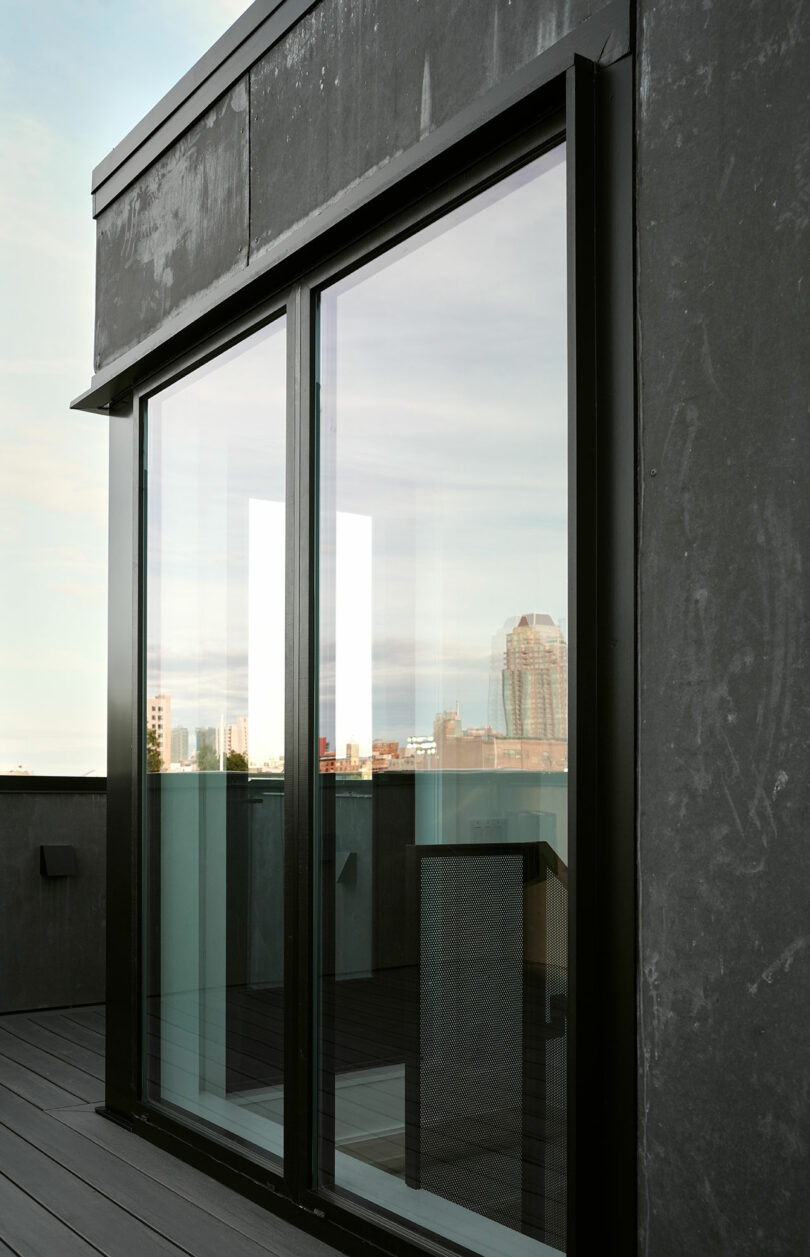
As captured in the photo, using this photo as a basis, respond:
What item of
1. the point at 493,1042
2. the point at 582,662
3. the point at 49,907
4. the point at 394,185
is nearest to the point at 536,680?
the point at 582,662

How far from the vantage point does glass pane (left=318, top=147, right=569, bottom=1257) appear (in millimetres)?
2236

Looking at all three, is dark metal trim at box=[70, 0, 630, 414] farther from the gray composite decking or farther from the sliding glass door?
the gray composite decking

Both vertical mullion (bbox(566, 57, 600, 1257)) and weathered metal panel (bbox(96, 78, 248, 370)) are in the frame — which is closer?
vertical mullion (bbox(566, 57, 600, 1257))

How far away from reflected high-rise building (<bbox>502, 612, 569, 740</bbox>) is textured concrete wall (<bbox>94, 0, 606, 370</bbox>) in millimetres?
1037

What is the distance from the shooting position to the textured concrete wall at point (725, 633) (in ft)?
5.63

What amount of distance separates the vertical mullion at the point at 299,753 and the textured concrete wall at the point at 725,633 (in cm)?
113

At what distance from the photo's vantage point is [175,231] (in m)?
3.63

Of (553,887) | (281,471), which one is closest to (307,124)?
(281,471)

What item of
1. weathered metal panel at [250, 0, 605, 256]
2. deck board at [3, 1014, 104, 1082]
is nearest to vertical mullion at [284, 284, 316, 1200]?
weathered metal panel at [250, 0, 605, 256]

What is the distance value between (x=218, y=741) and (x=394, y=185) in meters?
1.51

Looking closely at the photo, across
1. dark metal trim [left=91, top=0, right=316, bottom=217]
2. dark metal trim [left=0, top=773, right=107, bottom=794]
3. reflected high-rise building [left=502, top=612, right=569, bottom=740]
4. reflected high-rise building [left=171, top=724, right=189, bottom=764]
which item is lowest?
dark metal trim [left=0, top=773, right=107, bottom=794]

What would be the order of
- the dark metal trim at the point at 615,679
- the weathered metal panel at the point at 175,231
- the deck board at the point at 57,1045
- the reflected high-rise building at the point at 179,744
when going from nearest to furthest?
the dark metal trim at the point at 615,679 → the weathered metal panel at the point at 175,231 → the reflected high-rise building at the point at 179,744 → the deck board at the point at 57,1045

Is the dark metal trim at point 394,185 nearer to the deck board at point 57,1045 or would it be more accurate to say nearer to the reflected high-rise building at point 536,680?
the reflected high-rise building at point 536,680

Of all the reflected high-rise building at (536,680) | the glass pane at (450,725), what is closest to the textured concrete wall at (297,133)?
the glass pane at (450,725)
